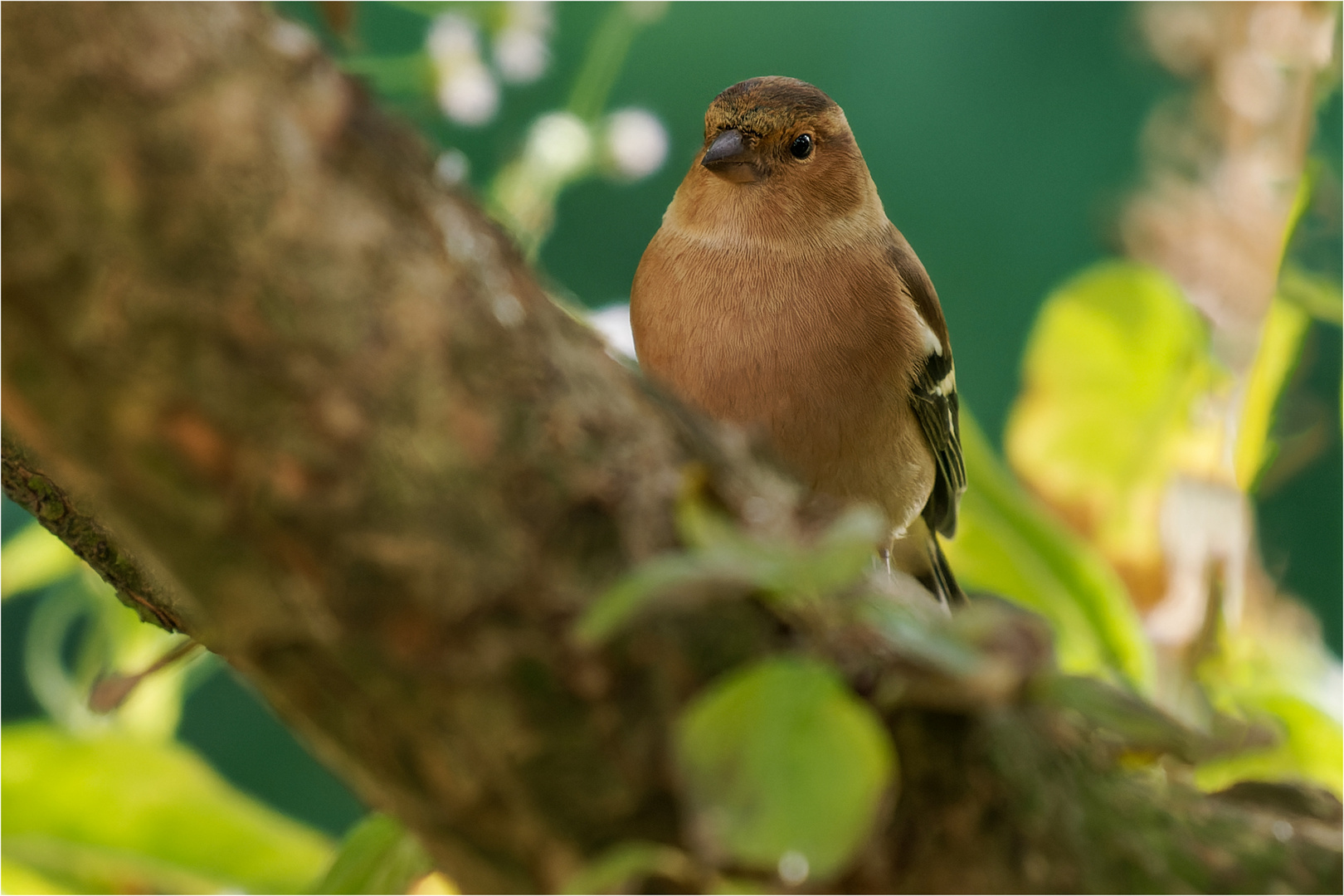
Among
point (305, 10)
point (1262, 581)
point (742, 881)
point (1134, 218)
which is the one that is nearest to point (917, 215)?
point (1134, 218)

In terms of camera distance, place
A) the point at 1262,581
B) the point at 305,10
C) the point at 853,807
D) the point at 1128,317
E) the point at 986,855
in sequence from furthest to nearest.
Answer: the point at 305,10 → the point at 1262,581 → the point at 1128,317 → the point at 986,855 → the point at 853,807

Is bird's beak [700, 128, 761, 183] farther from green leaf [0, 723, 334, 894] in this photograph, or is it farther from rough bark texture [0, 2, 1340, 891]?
green leaf [0, 723, 334, 894]

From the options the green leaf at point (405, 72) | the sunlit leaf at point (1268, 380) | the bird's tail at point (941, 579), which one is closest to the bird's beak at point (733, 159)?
the green leaf at point (405, 72)

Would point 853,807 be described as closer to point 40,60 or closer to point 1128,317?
point 40,60


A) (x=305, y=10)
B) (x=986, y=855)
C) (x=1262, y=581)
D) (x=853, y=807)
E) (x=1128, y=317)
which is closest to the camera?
(x=853, y=807)

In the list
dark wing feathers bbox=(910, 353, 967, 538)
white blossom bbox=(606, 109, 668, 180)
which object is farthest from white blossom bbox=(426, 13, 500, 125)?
dark wing feathers bbox=(910, 353, 967, 538)

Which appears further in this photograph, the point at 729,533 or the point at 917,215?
the point at 917,215
